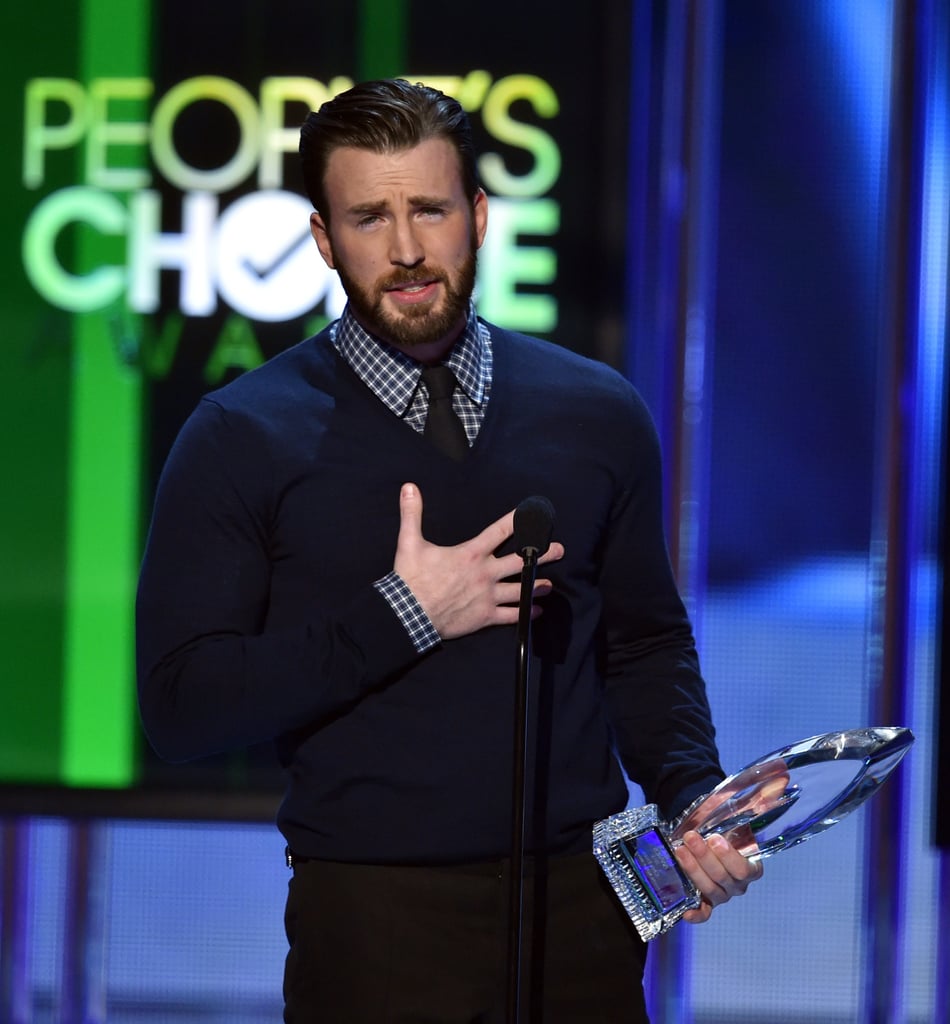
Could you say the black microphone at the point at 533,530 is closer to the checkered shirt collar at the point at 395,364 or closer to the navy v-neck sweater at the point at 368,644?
the navy v-neck sweater at the point at 368,644

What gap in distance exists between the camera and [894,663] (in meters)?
3.51

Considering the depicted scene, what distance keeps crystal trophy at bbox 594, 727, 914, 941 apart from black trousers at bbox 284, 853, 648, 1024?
15 cm

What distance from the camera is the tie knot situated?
2027 mm

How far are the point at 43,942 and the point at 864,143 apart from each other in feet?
9.07

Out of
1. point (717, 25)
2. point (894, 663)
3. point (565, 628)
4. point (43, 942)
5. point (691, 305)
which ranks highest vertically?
point (717, 25)

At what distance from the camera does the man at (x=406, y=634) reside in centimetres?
185

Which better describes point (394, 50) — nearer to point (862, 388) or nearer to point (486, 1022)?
point (862, 388)

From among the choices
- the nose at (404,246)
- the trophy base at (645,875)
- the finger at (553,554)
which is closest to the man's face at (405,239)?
the nose at (404,246)

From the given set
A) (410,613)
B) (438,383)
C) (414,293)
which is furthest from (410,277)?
(410,613)

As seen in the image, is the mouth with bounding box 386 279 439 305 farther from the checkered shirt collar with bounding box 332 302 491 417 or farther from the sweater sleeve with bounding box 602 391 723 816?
the sweater sleeve with bounding box 602 391 723 816

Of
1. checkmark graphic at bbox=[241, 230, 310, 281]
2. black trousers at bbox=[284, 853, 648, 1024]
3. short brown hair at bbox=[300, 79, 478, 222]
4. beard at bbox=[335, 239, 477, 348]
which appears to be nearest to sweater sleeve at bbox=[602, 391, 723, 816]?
black trousers at bbox=[284, 853, 648, 1024]

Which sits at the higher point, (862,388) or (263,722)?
(862,388)

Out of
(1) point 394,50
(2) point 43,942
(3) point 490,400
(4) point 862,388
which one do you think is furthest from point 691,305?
(2) point 43,942

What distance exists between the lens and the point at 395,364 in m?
2.03
